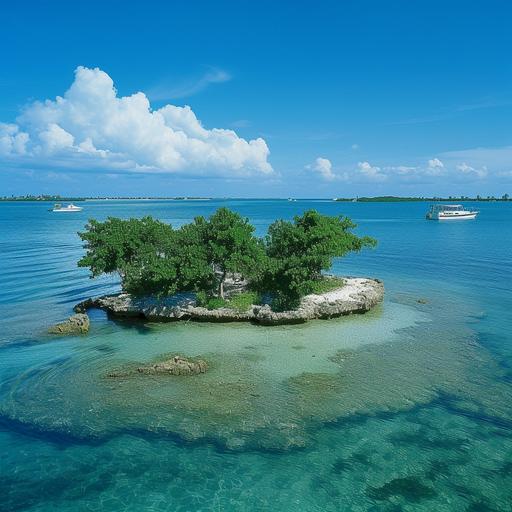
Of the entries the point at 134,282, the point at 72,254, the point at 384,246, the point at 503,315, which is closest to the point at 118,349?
the point at 134,282

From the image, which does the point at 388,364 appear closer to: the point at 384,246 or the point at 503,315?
the point at 503,315

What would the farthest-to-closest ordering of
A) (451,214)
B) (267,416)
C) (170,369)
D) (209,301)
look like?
(451,214), (209,301), (170,369), (267,416)

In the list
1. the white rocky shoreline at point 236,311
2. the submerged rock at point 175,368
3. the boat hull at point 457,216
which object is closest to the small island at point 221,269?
the white rocky shoreline at point 236,311

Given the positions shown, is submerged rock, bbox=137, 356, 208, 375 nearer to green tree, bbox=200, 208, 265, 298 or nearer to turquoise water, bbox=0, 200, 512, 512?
turquoise water, bbox=0, 200, 512, 512

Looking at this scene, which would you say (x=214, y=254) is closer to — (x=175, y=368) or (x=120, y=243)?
(x=120, y=243)

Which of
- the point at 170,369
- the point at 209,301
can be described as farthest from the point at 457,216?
the point at 170,369

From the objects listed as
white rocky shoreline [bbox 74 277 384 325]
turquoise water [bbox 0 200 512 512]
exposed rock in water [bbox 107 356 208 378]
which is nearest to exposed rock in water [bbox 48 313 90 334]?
turquoise water [bbox 0 200 512 512]

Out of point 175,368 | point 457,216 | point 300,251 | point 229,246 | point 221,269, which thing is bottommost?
point 175,368

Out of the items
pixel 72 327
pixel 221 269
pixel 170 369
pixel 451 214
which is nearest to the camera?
pixel 170 369
